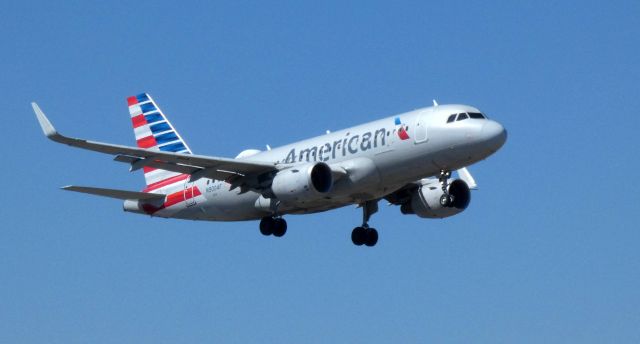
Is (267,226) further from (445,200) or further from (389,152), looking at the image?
(445,200)

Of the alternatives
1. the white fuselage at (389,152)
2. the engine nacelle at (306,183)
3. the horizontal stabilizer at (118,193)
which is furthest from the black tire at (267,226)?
the horizontal stabilizer at (118,193)

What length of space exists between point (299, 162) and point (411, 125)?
19.0 feet

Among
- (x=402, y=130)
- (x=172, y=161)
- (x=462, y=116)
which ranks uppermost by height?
(x=462, y=116)

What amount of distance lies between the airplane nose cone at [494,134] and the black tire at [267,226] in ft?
34.1

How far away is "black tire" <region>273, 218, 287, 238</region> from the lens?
6091 centimetres

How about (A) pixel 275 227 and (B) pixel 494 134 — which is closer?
(B) pixel 494 134

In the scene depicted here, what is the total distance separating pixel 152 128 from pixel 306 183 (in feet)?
53.0

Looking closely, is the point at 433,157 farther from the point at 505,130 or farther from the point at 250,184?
the point at 250,184

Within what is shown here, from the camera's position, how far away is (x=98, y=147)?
55750mm

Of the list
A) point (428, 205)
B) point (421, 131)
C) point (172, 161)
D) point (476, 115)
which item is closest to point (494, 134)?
point (476, 115)

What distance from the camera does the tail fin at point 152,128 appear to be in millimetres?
70062

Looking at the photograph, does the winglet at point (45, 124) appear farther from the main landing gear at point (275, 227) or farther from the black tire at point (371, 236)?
the black tire at point (371, 236)

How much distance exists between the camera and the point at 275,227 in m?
60.9

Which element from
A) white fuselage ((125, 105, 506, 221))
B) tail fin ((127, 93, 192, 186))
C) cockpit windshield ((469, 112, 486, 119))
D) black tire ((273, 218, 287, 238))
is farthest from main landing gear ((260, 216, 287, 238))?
cockpit windshield ((469, 112, 486, 119))
